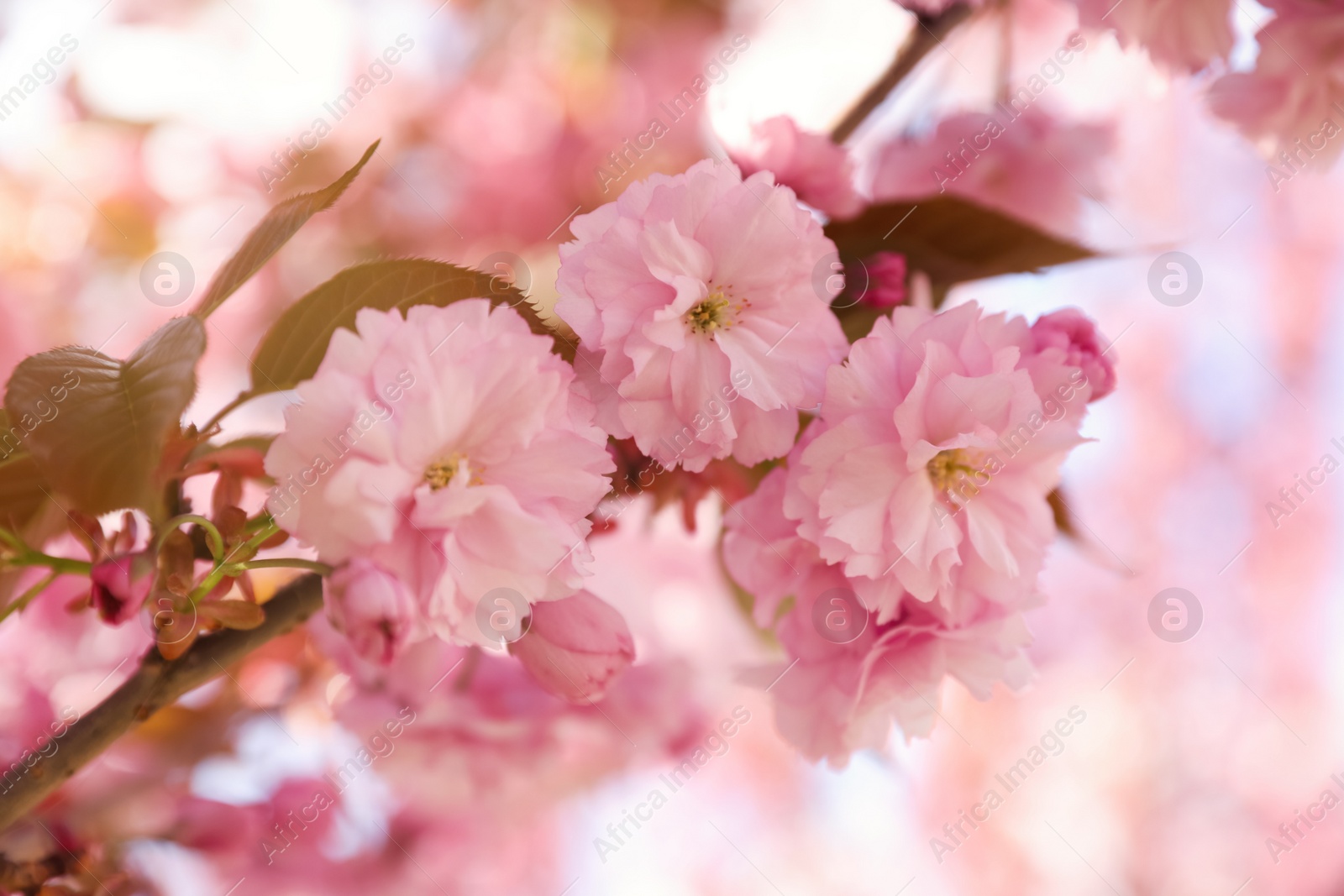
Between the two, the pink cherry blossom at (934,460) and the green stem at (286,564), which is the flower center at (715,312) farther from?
the green stem at (286,564)

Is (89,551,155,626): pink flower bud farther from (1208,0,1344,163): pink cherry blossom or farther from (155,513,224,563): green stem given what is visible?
(1208,0,1344,163): pink cherry blossom

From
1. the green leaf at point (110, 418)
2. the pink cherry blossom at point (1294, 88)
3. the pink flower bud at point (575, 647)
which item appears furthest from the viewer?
the pink cherry blossom at point (1294, 88)

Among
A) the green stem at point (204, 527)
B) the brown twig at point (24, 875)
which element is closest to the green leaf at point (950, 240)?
the green stem at point (204, 527)

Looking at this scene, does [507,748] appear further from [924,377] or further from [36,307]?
[36,307]

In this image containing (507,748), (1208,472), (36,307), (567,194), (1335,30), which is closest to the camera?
(1335,30)

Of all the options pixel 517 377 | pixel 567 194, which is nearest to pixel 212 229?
→ pixel 567 194

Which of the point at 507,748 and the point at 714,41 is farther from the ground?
the point at 714,41

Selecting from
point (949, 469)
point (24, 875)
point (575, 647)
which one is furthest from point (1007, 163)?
point (24, 875)
